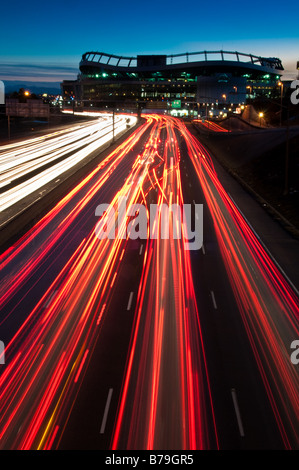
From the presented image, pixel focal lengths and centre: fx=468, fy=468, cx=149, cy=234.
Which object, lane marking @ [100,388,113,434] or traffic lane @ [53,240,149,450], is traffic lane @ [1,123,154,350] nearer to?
traffic lane @ [53,240,149,450]

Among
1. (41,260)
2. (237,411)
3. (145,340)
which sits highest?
(41,260)

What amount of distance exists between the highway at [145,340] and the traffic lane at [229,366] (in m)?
0.03

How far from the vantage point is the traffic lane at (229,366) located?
909 cm

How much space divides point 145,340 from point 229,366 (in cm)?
241

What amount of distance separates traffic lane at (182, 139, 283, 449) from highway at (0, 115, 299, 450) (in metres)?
0.03

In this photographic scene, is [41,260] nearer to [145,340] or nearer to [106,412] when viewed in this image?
[145,340]

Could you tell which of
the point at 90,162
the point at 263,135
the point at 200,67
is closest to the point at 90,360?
the point at 90,162

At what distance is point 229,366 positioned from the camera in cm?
1153

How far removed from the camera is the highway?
364 inches

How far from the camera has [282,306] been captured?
14945 millimetres

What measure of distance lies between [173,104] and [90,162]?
118 meters

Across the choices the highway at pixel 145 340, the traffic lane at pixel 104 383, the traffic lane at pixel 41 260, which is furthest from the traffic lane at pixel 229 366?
the traffic lane at pixel 41 260

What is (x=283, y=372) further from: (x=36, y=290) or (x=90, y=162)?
(x=90, y=162)

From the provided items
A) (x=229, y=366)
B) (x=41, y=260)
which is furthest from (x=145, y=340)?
(x=41, y=260)
